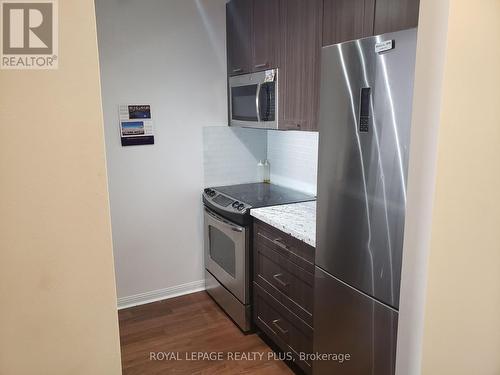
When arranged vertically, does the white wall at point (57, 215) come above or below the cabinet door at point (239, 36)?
below

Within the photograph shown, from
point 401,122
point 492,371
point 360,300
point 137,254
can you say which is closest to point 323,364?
point 360,300

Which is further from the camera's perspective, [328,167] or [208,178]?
[208,178]

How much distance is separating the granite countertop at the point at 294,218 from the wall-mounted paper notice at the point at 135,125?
1.11m

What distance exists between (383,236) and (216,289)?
2.04 metres

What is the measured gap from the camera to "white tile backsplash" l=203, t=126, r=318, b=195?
3.17 meters

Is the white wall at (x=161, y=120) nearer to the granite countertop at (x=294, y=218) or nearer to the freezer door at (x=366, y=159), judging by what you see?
the granite countertop at (x=294, y=218)

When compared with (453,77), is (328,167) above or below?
below

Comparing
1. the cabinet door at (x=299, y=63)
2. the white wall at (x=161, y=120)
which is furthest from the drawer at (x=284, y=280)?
the white wall at (x=161, y=120)

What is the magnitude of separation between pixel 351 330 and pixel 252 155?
6.79 ft

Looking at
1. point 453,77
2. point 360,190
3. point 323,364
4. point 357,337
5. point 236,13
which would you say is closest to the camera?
point 453,77

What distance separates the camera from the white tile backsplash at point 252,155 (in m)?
3.17

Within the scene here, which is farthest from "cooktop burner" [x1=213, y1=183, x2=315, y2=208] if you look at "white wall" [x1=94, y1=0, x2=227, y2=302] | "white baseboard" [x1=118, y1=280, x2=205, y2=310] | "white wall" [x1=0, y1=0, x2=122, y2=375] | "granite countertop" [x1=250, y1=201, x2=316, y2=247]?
"white wall" [x1=0, y1=0, x2=122, y2=375]

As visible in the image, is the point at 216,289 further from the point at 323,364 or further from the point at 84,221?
the point at 84,221

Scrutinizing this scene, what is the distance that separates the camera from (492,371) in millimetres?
1660
